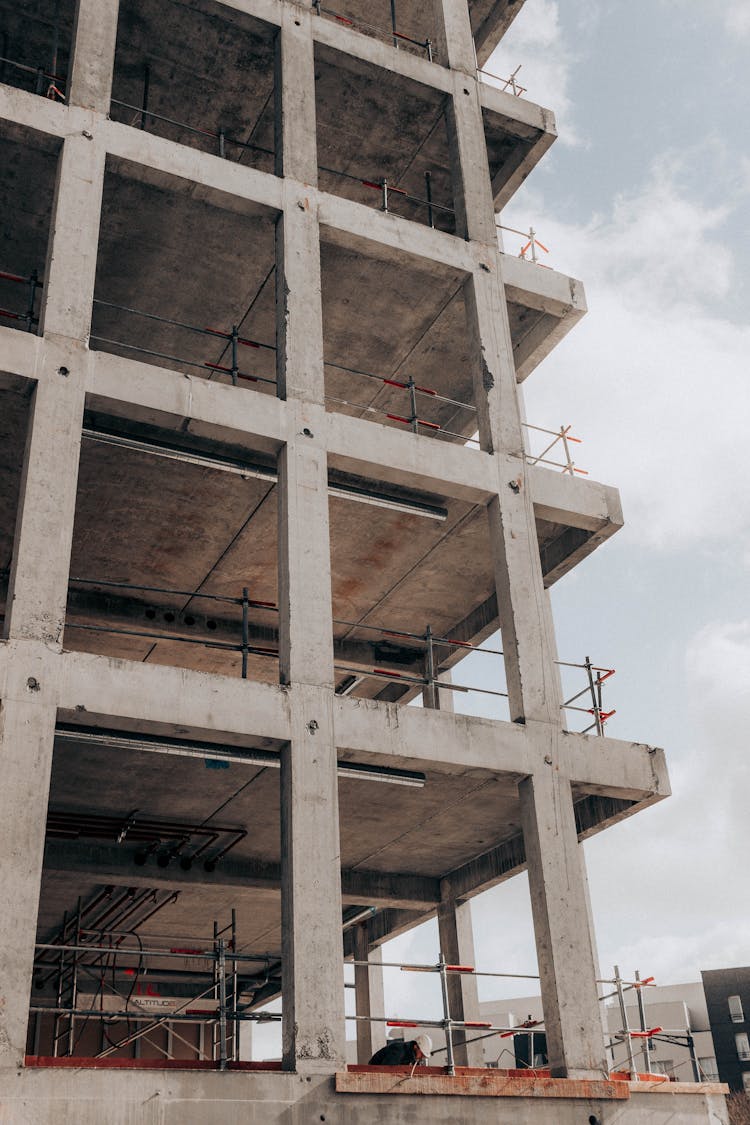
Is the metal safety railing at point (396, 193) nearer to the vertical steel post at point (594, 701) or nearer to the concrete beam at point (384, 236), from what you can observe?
the concrete beam at point (384, 236)

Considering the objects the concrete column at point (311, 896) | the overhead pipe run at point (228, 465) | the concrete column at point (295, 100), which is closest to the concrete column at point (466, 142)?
the concrete column at point (295, 100)

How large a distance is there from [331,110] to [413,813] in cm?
1083

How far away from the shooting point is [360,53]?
667 inches

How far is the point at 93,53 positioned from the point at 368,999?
1651cm

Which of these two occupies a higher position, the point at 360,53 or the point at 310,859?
the point at 360,53

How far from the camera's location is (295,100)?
1606cm

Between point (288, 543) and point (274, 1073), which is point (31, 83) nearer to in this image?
point (288, 543)

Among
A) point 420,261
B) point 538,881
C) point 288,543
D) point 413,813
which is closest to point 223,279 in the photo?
point 420,261

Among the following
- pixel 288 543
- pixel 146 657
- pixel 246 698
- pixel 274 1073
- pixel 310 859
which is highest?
pixel 146 657

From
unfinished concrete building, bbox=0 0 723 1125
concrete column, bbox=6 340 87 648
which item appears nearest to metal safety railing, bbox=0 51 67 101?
unfinished concrete building, bbox=0 0 723 1125

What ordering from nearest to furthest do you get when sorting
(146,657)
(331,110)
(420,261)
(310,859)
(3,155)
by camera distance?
(310,859), (3,155), (420,261), (331,110), (146,657)

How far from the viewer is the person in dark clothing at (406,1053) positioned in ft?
37.4

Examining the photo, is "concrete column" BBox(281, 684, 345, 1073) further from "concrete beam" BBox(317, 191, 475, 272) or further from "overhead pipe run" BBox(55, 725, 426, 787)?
"concrete beam" BBox(317, 191, 475, 272)

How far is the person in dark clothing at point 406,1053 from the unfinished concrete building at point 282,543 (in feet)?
1.25
